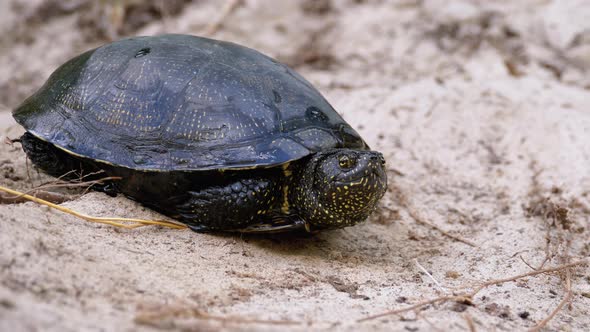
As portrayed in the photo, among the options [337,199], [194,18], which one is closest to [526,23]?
[194,18]

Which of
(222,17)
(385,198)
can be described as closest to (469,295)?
(385,198)

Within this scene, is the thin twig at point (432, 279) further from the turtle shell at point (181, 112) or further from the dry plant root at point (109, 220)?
the dry plant root at point (109, 220)

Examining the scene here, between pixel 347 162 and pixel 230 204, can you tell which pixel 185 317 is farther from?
pixel 347 162

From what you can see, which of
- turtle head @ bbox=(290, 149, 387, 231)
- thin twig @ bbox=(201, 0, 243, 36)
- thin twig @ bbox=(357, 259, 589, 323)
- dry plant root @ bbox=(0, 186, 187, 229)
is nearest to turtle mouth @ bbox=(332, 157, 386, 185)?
turtle head @ bbox=(290, 149, 387, 231)

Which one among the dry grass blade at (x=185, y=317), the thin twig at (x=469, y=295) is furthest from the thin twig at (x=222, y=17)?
the dry grass blade at (x=185, y=317)

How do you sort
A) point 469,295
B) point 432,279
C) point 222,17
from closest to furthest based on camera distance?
point 469,295
point 432,279
point 222,17

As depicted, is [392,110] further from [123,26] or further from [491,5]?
[123,26]
